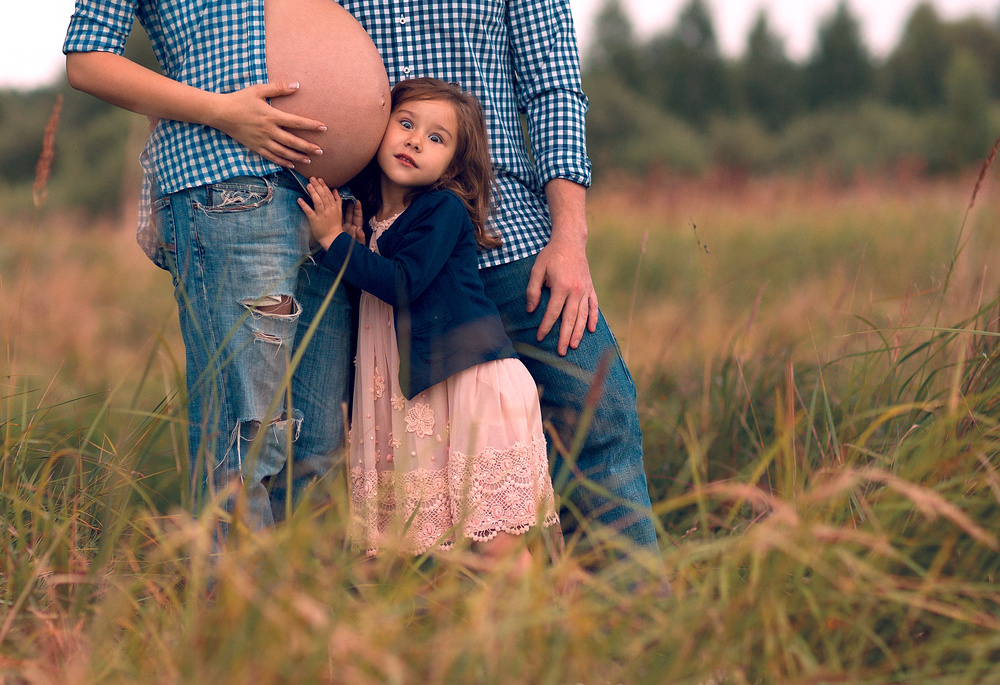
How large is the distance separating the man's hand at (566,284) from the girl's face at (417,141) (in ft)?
1.21

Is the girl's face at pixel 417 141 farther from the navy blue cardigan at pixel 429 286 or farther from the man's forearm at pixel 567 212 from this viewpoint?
the man's forearm at pixel 567 212

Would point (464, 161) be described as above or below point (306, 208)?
above

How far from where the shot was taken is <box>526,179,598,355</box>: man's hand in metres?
2.03

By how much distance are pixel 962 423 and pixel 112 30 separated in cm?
213

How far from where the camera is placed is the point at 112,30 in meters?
1.70

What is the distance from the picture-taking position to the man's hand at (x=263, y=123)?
5.48ft

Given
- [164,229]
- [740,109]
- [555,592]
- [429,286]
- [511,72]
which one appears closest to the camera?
[555,592]

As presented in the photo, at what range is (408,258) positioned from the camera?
1854 millimetres

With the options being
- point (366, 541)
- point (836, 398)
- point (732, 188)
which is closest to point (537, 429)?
point (366, 541)

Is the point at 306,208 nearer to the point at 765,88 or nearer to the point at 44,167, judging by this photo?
the point at 44,167

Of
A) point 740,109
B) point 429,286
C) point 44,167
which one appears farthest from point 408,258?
point 740,109

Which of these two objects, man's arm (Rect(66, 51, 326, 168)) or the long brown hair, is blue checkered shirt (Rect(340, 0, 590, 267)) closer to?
the long brown hair

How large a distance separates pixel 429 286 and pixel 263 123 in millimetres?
530

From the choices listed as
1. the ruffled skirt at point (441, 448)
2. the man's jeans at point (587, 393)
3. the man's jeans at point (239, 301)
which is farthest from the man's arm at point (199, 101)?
the man's jeans at point (587, 393)
